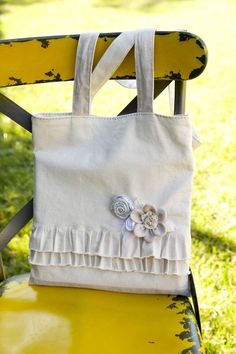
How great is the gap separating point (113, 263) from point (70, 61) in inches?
14.7

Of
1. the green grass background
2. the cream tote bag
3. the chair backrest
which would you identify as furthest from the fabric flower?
the green grass background

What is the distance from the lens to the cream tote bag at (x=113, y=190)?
101 cm

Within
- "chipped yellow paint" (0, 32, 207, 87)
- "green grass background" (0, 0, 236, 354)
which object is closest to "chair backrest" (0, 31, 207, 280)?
"chipped yellow paint" (0, 32, 207, 87)

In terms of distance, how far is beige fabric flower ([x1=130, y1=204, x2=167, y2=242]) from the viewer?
1.05 meters

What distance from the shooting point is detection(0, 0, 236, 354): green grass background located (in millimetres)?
1805

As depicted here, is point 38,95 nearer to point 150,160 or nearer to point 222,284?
point 222,284

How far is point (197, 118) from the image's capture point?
9.46 ft

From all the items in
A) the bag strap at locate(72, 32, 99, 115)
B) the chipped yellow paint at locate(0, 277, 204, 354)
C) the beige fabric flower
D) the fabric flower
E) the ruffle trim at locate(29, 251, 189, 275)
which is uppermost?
the bag strap at locate(72, 32, 99, 115)

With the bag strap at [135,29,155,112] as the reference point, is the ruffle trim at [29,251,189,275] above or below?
below

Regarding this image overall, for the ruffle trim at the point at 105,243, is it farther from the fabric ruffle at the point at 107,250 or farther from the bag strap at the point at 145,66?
the bag strap at the point at 145,66

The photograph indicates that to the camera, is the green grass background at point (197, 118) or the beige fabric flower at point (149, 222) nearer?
the beige fabric flower at point (149, 222)

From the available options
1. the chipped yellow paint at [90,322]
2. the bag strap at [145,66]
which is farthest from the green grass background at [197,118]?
the bag strap at [145,66]

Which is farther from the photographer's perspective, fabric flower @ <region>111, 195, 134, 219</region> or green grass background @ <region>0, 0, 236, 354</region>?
green grass background @ <region>0, 0, 236, 354</region>

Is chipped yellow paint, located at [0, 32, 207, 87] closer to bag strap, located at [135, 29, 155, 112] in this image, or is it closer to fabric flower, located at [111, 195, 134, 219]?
bag strap, located at [135, 29, 155, 112]
